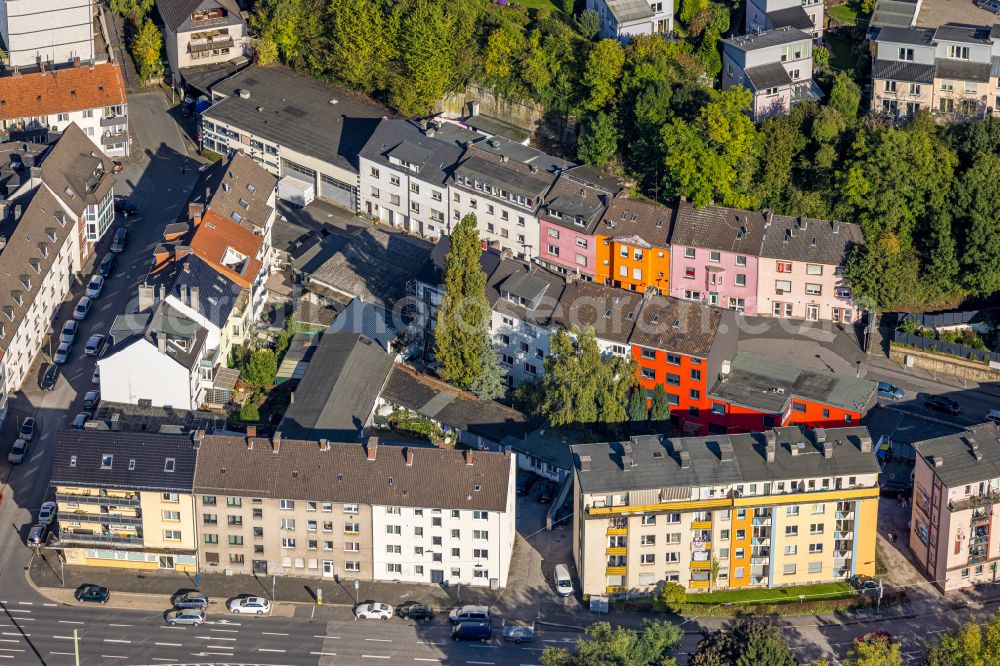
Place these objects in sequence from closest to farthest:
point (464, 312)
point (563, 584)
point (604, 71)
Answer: point (563, 584)
point (464, 312)
point (604, 71)

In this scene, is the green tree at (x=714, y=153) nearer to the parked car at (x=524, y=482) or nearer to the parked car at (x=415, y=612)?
the parked car at (x=524, y=482)

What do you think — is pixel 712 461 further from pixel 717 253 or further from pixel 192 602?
pixel 192 602

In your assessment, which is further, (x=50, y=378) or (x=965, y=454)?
(x=50, y=378)

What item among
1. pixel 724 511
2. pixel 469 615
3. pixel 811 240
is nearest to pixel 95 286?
pixel 469 615

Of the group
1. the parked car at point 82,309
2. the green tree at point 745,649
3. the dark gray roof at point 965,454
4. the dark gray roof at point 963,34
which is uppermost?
the dark gray roof at point 963,34

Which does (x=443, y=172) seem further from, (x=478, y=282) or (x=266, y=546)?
(x=266, y=546)

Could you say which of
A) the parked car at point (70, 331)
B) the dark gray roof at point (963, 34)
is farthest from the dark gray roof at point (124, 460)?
the dark gray roof at point (963, 34)
